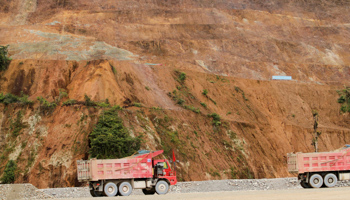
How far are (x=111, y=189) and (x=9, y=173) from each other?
1283 centimetres

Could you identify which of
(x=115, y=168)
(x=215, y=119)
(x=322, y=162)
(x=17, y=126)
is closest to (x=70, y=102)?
(x=17, y=126)

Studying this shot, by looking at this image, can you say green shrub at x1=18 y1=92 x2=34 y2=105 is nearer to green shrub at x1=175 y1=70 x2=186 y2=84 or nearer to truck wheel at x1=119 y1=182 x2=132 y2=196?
green shrub at x1=175 y1=70 x2=186 y2=84

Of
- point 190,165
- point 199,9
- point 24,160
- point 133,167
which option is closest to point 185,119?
point 190,165

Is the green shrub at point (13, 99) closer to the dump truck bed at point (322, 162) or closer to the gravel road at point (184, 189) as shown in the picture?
the gravel road at point (184, 189)

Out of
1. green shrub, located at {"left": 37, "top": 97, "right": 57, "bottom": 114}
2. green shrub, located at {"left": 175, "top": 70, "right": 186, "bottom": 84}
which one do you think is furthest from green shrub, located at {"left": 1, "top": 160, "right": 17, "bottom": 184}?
green shrub, located at {"left": 175, "top": 70, "right": 186, "bottom": 84}

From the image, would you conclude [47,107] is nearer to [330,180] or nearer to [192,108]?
[192,108]

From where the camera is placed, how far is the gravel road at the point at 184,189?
26.4 meters

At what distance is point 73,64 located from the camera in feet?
159

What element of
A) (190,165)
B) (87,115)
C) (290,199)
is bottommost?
(190,165)

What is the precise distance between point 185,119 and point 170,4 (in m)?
31.0

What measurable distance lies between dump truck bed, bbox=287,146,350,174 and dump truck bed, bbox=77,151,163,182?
7.97 m

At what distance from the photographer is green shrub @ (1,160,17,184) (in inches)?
1395

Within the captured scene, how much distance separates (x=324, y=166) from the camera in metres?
27.2

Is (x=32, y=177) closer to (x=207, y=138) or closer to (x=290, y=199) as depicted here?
(x=207, y=138)
